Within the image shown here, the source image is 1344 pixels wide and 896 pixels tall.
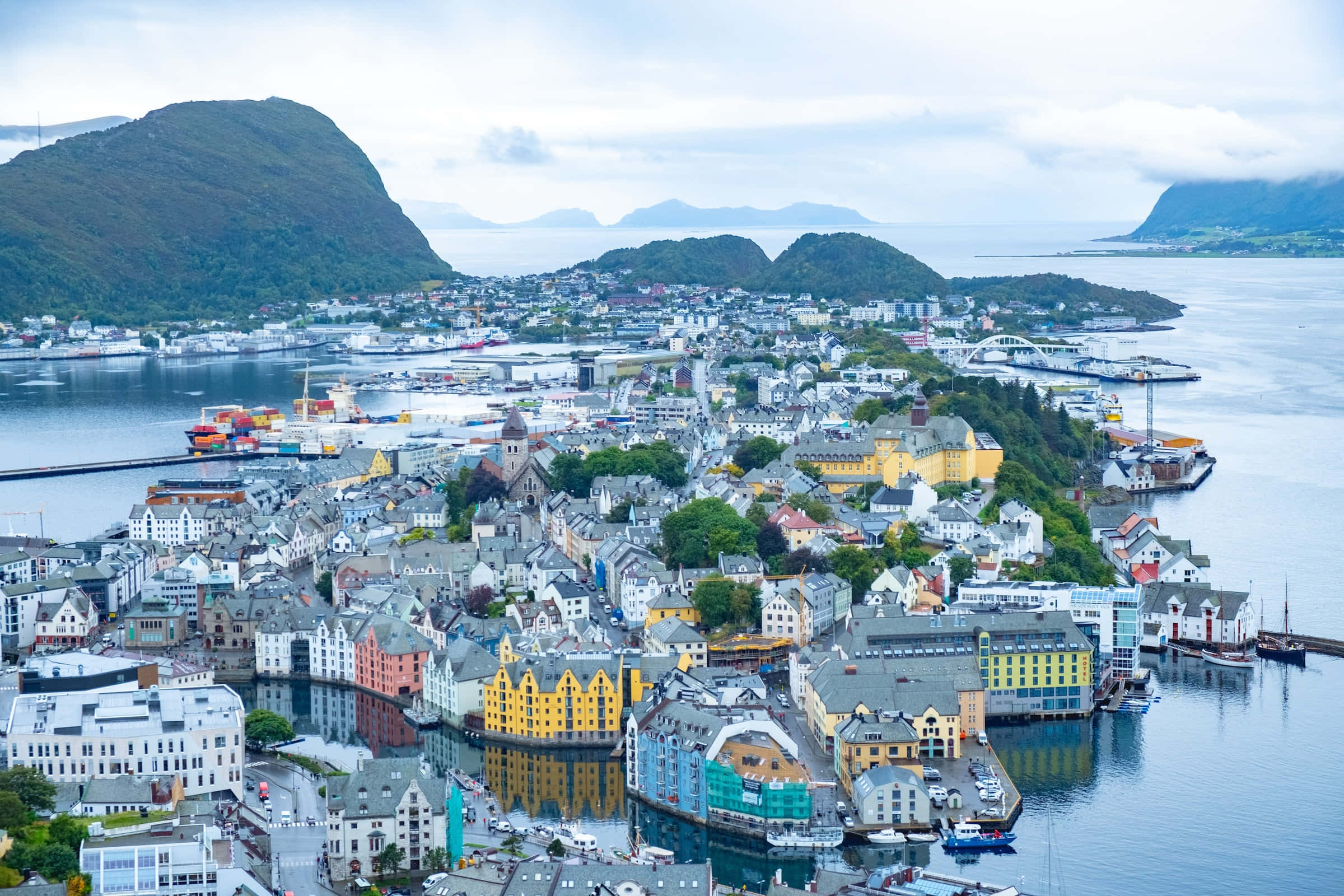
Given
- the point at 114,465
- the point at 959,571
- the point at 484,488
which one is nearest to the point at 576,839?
the point at 959,571

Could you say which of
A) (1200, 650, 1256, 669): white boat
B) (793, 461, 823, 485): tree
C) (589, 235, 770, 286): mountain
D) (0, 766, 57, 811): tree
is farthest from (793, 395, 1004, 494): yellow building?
(589, 235, 770, 286): mountain

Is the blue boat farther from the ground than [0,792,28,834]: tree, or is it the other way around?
[0,792,28,834]: tree

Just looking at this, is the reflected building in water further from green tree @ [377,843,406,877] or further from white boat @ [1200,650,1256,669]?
white boat @ [1200,650,1256,669]

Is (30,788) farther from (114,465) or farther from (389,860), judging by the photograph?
(114,465)

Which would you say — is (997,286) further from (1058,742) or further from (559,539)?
(1058,742)

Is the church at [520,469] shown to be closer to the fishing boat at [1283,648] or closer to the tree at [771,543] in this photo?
the tree at [771,543]

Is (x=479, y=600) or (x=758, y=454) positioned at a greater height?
(x=758, y=454)

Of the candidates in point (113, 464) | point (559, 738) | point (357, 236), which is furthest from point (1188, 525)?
point (357, 236)
